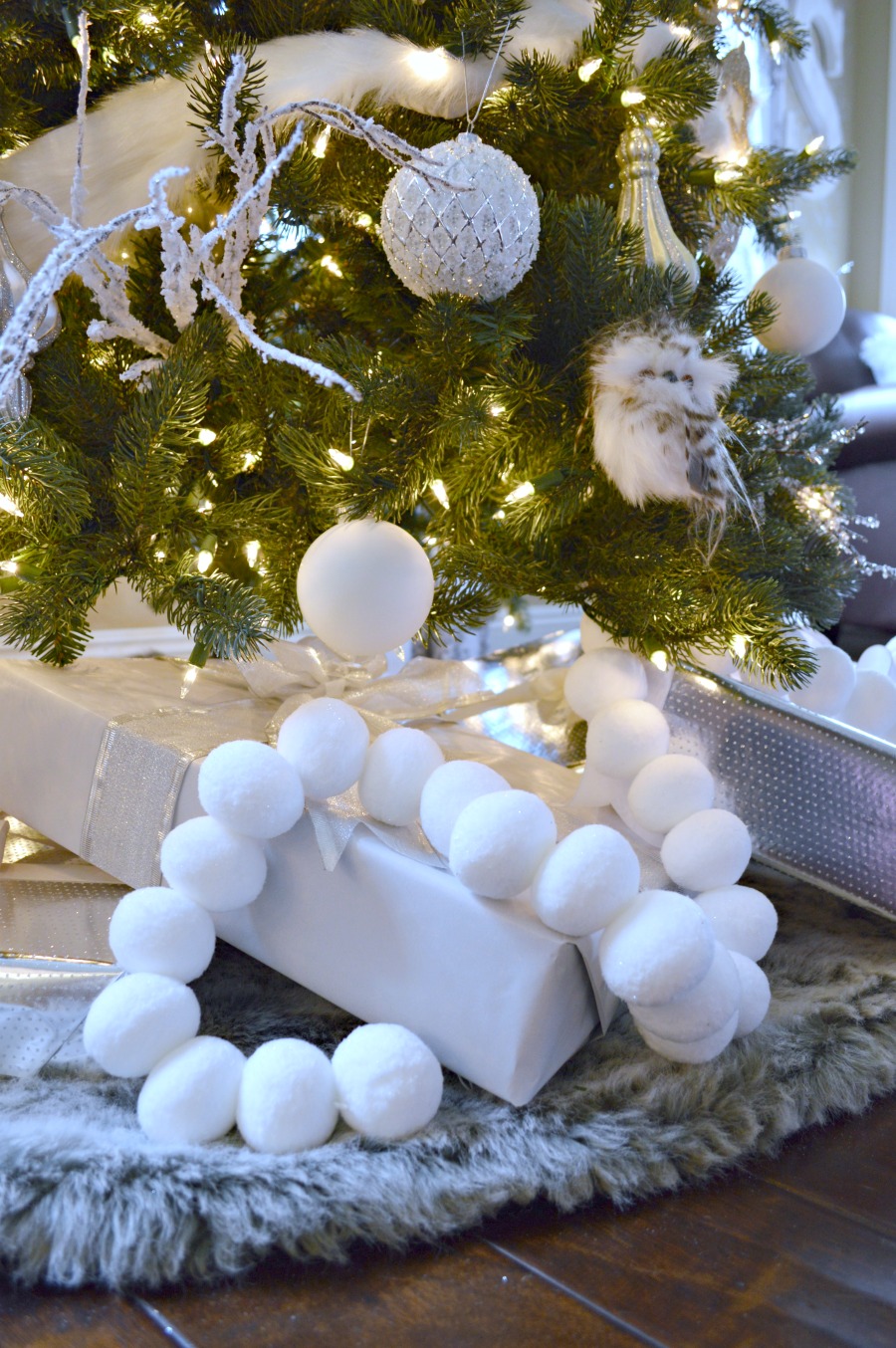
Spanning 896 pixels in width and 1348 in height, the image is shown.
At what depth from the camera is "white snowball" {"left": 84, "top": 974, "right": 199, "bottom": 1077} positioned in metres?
0.57

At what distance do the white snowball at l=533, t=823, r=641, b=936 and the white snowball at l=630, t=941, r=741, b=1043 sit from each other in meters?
0.06

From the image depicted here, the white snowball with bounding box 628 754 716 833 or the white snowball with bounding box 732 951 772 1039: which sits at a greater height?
the white snowball with bounding box 628 754 716 833

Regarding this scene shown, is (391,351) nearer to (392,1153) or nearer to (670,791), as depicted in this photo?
(670,791)

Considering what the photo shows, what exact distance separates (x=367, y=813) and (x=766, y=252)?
90 cm

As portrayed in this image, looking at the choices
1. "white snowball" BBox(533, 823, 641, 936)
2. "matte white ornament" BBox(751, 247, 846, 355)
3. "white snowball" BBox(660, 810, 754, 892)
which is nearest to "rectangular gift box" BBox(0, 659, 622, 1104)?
"white snowball" BBox(533, 823, 641, 936)

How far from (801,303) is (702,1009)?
0.75 meters

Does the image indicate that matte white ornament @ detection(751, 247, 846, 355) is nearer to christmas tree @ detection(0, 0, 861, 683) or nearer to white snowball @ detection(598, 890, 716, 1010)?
christmas tree @ detection(0, 0, 861, 683)

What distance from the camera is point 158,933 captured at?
61 centimetres

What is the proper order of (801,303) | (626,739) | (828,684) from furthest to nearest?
1. (801,303)
2. (828,684)
3. (626,739)

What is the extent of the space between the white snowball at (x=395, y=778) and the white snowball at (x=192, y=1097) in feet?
0.55

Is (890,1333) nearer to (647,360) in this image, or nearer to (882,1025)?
(882,1025)

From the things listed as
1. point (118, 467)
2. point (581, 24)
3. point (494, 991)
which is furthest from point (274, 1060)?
point (581, 24)

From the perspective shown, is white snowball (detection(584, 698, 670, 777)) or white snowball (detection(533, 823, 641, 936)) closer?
white snowball (detection(533, 823, 641, 936))

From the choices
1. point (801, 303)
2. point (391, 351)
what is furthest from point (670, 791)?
point (801, 303)
